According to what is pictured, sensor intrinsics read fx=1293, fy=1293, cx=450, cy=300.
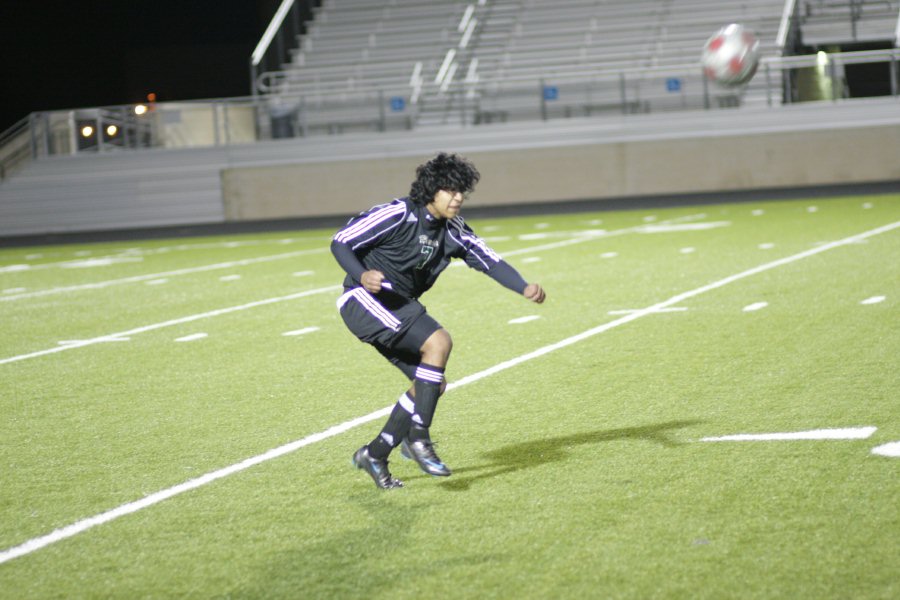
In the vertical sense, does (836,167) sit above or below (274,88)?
below

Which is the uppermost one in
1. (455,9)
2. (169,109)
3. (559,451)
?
(455,9)

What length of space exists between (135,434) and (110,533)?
6.59ft

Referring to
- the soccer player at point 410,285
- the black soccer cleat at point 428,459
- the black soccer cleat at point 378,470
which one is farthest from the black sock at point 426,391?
the black soccer cleat at point 378,470

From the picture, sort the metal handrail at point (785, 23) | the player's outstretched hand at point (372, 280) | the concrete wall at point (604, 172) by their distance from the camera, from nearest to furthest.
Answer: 1. the player's outstretched hand at point (372, 280)
2. the concrete wall at point (604, 172)
3. the metal handrail at point (785, 23)

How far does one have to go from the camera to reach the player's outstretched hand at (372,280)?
17.0ft

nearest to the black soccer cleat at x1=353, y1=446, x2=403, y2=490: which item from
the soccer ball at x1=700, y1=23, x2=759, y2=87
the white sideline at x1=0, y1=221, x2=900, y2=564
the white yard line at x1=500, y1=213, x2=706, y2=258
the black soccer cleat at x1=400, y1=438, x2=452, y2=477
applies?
the black soccer cleat at x1=400, y1=438, x2=452, y2=477

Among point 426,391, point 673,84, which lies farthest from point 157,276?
point 673,84

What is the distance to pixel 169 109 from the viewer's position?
28.2m

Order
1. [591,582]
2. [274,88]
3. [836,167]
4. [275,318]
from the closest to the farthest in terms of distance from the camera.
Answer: [591,582], [275,318], [836,167], [274,88]

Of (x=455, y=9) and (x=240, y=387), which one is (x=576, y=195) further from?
(x=240, y=387)

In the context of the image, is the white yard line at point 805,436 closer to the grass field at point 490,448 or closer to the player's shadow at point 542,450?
the grass field at point 490,448

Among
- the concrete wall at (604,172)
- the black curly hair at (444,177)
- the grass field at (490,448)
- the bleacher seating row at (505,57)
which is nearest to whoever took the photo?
the grass field at (490,448)

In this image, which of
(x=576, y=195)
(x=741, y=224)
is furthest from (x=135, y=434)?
(x=576, y=195)

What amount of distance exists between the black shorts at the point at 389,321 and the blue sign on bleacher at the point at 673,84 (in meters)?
21.9
